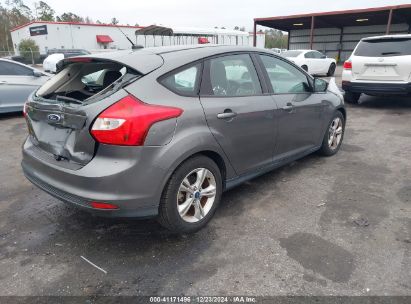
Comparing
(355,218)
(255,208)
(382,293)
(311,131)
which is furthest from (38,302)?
(311,131)

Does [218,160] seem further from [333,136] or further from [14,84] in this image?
[14,84]

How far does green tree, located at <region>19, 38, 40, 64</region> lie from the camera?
1352 inches

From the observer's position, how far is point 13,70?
7.80m

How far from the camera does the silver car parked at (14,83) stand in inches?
299

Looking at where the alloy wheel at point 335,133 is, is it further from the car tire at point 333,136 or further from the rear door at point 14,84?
the rear door at point 14,84

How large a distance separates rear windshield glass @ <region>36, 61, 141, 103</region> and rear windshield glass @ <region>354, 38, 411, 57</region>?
6.96m

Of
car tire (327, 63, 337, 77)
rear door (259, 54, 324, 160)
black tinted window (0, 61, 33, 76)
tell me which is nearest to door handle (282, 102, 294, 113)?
rear door (259, 54, 324, 160)

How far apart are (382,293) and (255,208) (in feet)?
4.58

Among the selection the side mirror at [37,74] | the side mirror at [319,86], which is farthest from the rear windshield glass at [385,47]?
the side mirror at [37,74]

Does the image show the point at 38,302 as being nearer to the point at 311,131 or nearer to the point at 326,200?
the point at 326,200

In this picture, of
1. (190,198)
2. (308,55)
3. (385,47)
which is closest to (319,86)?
(190,198)

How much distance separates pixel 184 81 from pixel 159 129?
0.55 meters

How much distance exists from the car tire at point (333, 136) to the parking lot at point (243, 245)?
24.3 inches

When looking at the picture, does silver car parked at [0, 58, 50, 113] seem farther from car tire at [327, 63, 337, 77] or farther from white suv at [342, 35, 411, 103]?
car tire at [327, 63, 337, 77]
